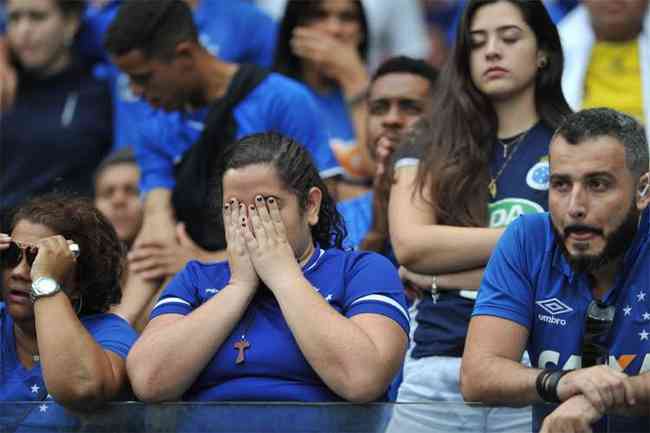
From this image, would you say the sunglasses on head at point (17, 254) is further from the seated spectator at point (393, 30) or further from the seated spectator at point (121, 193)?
the seated spectator at point (393, 30)

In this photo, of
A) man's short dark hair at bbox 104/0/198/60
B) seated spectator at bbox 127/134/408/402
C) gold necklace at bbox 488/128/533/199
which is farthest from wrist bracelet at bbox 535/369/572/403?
man's short dark hair at bbox 104/0/198/60

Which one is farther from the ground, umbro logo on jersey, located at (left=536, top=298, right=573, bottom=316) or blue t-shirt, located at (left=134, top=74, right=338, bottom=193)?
umbro logo on jersey, located at (left=536, top=298, right=573, bottom=316)

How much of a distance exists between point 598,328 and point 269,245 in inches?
39.1

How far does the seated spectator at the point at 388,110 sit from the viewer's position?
5812 millimetres

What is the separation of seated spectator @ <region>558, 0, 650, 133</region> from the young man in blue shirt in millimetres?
2032

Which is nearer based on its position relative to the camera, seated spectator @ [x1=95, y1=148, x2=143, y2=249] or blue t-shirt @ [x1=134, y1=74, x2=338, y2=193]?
blue t-shirt @ [x1=134, y1=74, x2=338, y2=193]

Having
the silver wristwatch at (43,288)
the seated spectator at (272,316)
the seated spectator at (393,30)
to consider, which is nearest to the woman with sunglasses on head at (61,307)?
the silver wristwatch at (43,288)

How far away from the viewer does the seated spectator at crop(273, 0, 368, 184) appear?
22.5 ft

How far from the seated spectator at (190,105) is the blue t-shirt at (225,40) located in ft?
3.19

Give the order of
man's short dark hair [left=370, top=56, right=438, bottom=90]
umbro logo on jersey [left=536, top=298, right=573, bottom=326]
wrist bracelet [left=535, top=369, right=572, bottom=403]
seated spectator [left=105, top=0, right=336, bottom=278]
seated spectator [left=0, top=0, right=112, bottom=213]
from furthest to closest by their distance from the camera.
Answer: seated spectator [left=0, top=0, right=112, bottom=213]
man's short dark hair [left=370, top=56, right=438, bottom=90]
seated spectator [left=105, top=0, right=336, bottom=278]
umbro logo on jersey [left=536, top=298, right=573, bottom=326]
wrist bracelet [left=535, top=369, right=572, bottom=403]

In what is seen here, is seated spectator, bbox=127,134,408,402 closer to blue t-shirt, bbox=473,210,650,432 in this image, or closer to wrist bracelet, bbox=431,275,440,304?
blue t-shirt, bbox=473,210,650,432

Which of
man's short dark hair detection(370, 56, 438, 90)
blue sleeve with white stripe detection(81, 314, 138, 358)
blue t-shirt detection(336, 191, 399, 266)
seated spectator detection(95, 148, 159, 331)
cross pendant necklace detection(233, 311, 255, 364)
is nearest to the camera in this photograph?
cross pendant necklace detection(233, 311, 255, 364)

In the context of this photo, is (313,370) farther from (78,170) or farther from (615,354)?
(78,170)

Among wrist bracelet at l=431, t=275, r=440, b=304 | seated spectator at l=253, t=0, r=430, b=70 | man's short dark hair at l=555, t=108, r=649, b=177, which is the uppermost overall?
man's short dark hair at l=555, t=108, r=649, b=177
